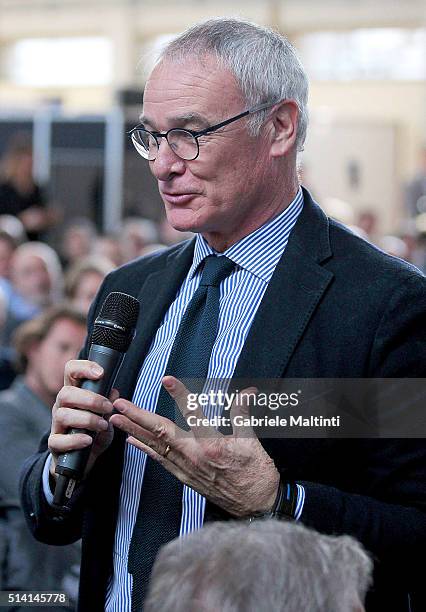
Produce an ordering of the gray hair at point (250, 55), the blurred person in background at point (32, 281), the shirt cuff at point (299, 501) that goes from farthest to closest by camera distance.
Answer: the blurred person in background at point (32, 281)
the gray hair at point (250, 55)
the shirt cuff at point (299, 501)

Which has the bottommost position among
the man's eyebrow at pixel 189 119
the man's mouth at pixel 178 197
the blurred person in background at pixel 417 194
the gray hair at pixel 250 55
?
the blurred person in background at pixel 417 194

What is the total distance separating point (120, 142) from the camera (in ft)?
38.7

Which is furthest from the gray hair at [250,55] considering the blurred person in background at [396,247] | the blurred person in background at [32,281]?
the blurred person in background at [396,247]

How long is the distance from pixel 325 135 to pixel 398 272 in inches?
596

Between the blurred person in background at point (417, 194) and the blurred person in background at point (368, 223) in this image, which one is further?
the blurred person in background at point (417, 194)

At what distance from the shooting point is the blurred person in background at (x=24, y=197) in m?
9.80

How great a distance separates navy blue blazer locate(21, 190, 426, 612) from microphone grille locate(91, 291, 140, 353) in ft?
0.49

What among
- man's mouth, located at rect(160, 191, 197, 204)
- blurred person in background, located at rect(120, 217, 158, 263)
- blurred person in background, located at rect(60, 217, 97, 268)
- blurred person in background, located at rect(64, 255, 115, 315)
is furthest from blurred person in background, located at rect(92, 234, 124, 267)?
man's mouth, located at rect(160, 191, 197, 204)

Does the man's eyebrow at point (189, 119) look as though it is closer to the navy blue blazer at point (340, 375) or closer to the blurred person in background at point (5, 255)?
the navy blue blazer at point (340, 375)

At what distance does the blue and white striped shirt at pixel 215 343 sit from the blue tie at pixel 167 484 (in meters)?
0.02

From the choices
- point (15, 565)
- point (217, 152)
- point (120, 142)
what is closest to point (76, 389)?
point (217, 152)

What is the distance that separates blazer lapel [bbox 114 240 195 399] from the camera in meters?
2.25

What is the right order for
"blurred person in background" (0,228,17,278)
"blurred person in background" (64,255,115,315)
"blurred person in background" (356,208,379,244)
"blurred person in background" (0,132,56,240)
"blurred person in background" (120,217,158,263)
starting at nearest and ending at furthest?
"blurred person in background" (64,255,115,315)
"blurred person in background" (0,228,17,278)
"blurred person in background" (120,217,158,263)
"blurred person in background" (0,132,56,240)
"blurred person in background" (356,208,379,244)

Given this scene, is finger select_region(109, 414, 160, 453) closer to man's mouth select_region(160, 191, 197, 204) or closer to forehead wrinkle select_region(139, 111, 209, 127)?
man's mouth select_region(160, 191, 197, 204)
